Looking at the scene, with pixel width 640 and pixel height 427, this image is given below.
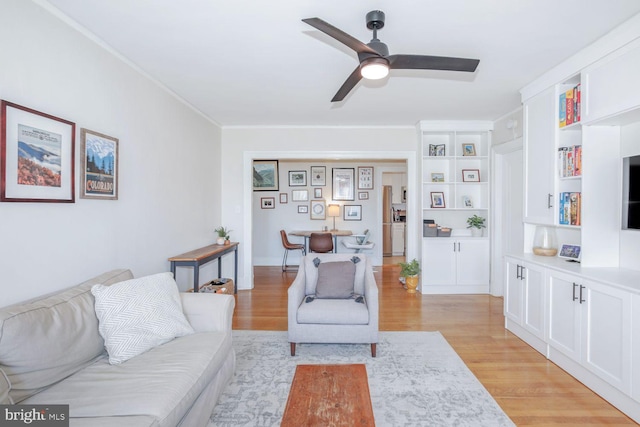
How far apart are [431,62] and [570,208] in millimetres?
1861

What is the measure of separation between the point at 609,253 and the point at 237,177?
4.49 m

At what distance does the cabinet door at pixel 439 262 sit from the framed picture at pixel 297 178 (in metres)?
3.33

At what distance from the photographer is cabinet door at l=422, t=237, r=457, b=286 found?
4738 mm

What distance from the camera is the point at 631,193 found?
2.31 m

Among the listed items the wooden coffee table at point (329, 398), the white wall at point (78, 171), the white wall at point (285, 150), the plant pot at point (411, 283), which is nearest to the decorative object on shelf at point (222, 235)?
the white wall at point (285, 150)

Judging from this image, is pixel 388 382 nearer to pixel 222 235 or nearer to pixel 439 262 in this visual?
pixel 439 262

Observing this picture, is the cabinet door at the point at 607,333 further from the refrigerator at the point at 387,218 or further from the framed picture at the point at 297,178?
the refrigerator at the point at 387,218

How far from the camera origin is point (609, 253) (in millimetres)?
2543

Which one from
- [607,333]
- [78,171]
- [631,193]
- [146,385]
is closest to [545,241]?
[631,193]

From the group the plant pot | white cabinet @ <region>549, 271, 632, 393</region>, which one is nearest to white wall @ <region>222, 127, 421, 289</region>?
the plant pot

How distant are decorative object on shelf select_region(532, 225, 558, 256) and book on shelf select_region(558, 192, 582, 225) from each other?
1.35 ft

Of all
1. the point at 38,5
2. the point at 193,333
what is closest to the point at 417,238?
the point at 193,333

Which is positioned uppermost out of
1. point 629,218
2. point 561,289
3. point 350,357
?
point 629,218

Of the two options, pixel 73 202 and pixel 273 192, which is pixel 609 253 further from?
pixel 273 192
